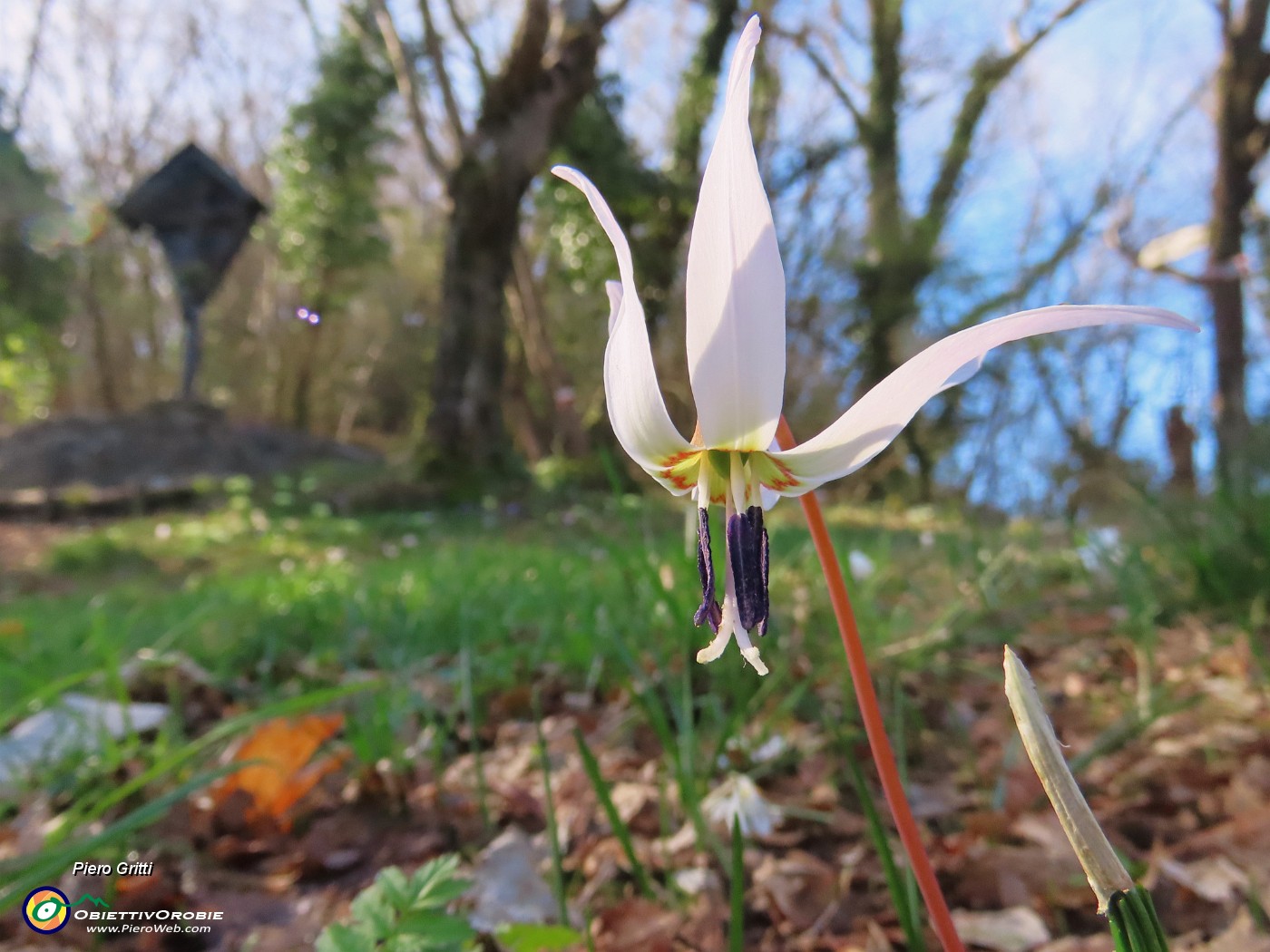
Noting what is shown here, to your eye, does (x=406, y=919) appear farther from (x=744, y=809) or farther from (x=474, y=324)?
(x=474, y=324)

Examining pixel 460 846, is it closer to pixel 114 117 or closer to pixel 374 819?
pixel 374 819

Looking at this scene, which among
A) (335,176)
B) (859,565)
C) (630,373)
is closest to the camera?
(630,373)

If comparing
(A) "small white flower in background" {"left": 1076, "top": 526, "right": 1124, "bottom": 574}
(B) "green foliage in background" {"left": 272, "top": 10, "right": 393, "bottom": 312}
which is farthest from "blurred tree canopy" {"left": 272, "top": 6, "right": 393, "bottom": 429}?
(A) "small white flower in background" {"left": 1076, "top": 526, "right": 1124, "bottom": 574}

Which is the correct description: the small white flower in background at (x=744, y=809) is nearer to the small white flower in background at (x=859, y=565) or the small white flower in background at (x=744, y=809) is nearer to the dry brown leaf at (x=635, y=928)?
the dry brown leaf at (x=635, y=928)

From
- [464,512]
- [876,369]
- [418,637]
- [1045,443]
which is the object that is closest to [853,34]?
[876,369]

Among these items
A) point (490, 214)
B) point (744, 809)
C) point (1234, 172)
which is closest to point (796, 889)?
point (744, 809)

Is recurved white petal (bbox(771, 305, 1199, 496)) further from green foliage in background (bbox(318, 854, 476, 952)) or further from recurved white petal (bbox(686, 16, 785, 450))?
green foliage in background (bbox(318, 854, 476, 952))

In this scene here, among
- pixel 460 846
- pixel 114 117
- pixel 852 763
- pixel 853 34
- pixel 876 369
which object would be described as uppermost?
pixel 114 117

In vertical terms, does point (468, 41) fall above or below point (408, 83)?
above
